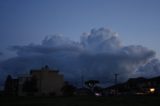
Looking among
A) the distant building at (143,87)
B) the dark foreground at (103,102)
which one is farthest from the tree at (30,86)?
the dark foreground at (103,102)

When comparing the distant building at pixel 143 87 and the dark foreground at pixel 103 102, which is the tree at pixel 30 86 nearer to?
the distant building at pixel 143 87

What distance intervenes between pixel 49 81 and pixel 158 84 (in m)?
51.0

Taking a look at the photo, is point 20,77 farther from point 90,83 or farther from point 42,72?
point 90,83

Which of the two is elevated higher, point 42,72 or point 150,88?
point 42,72


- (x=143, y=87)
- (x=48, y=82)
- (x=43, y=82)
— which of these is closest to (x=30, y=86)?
(x=43, y=82)

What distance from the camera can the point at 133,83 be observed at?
441 ft

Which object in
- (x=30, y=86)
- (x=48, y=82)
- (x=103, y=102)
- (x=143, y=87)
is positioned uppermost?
(x=48, y=82)

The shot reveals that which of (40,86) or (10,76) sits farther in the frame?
(10,76)

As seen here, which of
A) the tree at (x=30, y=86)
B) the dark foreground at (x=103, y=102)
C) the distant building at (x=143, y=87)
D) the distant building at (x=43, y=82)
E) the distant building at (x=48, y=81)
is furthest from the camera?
the distant building at (x=48, y=81)

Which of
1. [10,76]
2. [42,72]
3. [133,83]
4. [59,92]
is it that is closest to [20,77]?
[42,72]

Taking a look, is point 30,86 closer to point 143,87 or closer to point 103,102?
point 143,87

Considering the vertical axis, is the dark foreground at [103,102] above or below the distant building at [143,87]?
below

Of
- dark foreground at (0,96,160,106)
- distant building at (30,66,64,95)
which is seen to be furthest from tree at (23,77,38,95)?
dark foreground at (0,96,160,106)

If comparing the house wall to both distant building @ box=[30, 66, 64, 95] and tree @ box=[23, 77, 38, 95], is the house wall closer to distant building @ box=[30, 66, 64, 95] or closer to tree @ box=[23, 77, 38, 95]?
distant building @ box=[30, 66, 64, 95]
